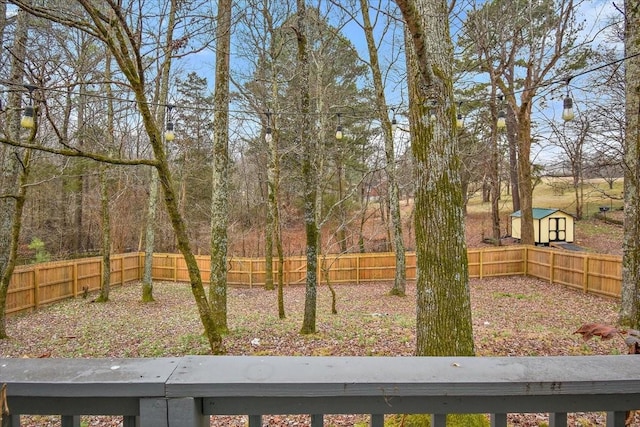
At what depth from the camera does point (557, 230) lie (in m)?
15.8

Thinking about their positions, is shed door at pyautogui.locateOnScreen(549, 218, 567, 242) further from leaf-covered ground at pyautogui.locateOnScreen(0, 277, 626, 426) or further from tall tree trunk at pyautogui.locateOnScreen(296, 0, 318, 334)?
tall tree trunk at pyautogui.locateOnScreen(296, 0, 318, 334)

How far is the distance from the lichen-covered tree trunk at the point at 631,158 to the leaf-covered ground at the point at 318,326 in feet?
3.64

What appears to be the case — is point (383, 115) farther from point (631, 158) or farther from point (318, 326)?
point (318, 326)

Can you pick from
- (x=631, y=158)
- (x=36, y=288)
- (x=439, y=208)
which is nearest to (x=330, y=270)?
(x=36, y=288)

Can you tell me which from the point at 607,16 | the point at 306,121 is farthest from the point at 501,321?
the point at 607,16

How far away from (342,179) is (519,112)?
886 cm

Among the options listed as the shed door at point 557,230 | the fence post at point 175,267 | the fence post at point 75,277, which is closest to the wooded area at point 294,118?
the fence post at point 75,277

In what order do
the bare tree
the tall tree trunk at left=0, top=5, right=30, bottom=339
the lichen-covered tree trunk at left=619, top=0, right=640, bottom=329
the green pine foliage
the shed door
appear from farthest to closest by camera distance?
1. the shed door
2. the tall tree trunk at left=0, top=5, right=30, bottom=339
3. the lichen-covered tree trunk at left=619, top=0, right=640, bottom=329
4. the bare tree
5. the green pine foliage

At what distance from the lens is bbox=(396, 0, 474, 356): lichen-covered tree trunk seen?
2387 millimetres

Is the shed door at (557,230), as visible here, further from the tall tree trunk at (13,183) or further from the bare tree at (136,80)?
the tall tree trunk at (13,183)

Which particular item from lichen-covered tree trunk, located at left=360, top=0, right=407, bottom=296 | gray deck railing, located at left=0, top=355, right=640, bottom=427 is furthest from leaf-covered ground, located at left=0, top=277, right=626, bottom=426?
lichen-covered tree trunk, located at left=360, top=0, right=407, bottom=296

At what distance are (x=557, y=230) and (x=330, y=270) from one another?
32.4 feet

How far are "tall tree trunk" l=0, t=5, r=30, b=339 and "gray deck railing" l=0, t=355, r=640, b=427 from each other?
6119 millimetres

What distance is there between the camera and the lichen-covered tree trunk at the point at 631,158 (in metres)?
4.88
